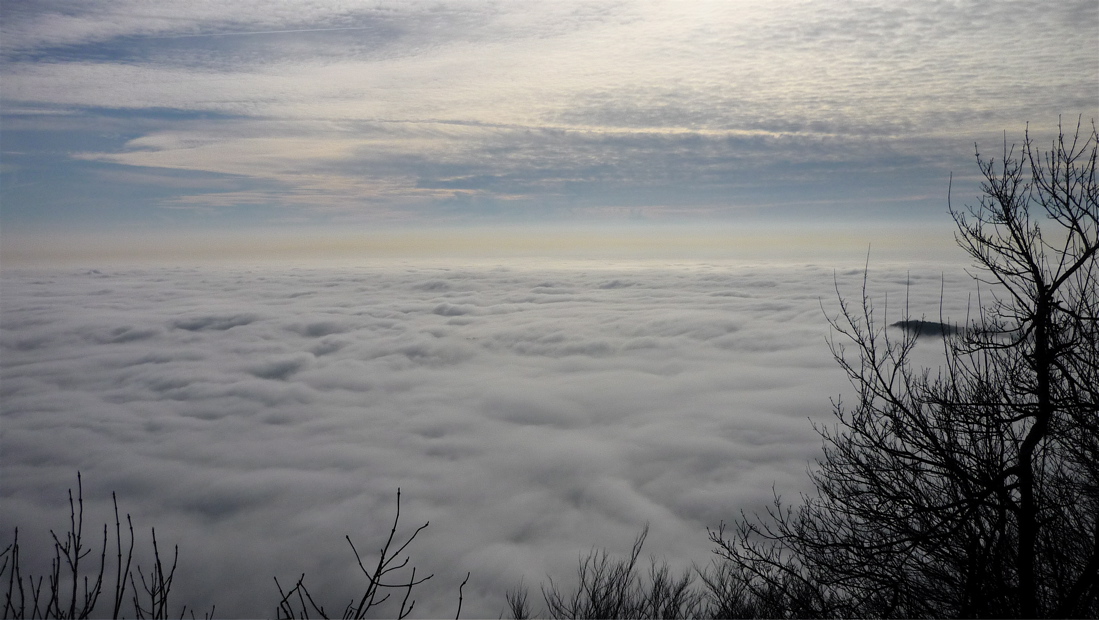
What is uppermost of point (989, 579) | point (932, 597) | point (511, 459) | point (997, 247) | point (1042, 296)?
point (997, 247)

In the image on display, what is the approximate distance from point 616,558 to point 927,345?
345ft

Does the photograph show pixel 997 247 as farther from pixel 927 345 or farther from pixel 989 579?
pixel 927 345

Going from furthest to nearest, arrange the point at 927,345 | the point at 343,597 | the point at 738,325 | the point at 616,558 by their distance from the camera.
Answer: the point at 738,325, the point at 927,345, the point at 616,558, the point at 343,597

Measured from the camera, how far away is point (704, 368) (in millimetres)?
141250

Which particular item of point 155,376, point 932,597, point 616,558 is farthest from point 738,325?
point 932,597

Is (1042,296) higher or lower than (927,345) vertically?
higher

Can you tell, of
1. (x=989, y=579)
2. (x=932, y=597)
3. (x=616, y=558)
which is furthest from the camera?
(x=616, y=558)

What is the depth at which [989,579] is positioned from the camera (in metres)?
13.9

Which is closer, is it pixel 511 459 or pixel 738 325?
pixel 511 459

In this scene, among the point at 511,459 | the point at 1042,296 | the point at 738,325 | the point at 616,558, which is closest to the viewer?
the point at 1042,296

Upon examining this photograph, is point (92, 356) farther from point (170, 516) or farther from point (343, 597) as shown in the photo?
point (343, 597)

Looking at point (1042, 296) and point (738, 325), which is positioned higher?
point (1042, 296)

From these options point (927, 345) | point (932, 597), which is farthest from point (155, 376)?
point (927, 345)

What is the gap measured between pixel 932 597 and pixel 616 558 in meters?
59.1
